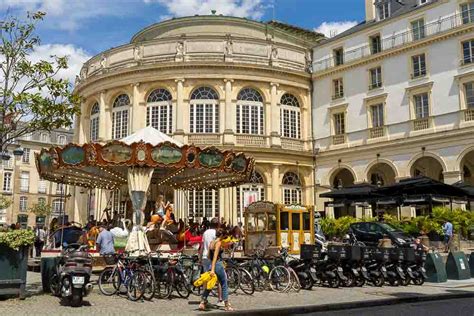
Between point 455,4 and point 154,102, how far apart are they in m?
19.1

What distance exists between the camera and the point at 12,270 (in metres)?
11.1

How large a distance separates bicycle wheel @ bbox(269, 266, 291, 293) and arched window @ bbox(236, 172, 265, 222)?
1936 cm

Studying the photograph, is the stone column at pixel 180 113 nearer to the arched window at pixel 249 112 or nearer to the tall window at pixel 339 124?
the arched window at pixel 249 112

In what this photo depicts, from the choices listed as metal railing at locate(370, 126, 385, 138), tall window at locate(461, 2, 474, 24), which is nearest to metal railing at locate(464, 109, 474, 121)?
tall window at locate(461, 2, 474, 24)

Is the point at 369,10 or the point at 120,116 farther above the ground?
the point at 369,10

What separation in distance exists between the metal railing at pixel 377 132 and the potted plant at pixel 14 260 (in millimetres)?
24777

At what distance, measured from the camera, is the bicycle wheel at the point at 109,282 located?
12.1m

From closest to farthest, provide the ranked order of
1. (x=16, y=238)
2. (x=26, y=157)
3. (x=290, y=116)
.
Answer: (x=16, y=238), (x=290, y=116), (x=26, y=157)

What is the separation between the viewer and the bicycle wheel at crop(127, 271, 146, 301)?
11.5m

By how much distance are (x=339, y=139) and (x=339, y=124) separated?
110 cm

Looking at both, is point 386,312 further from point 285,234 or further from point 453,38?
point 453,38

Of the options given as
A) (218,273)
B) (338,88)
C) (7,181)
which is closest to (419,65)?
(338,88)

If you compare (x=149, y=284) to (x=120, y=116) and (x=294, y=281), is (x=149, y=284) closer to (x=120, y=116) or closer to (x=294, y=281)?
(x=294, y=281)

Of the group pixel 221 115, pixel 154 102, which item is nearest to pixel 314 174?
pixel 221 115
